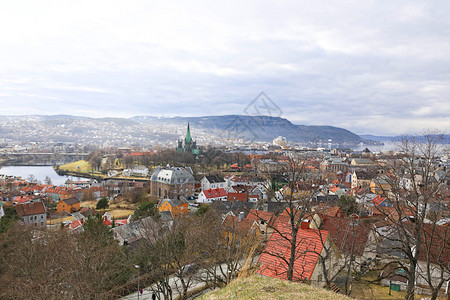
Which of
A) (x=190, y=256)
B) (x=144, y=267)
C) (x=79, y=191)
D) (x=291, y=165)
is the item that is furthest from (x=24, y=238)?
(x=79, y=191)

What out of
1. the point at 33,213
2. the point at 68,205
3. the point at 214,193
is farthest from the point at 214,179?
the point at 33,213

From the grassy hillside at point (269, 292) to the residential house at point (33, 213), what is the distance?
2552cm

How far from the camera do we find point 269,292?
572 centimetres

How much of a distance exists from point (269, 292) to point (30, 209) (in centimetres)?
2768

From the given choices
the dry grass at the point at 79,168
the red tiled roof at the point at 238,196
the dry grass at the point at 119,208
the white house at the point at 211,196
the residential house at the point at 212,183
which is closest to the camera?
the dry grass at the point at 119,208

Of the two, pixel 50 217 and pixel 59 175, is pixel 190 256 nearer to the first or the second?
pixel 50 217

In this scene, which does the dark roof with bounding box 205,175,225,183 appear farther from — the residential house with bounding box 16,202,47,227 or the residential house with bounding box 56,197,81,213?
the residential house with bounding box 16,202,47,227

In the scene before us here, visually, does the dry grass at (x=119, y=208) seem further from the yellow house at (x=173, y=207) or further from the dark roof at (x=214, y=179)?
the dark roof at (x=214, y=179)

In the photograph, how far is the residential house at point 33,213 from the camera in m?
25.7

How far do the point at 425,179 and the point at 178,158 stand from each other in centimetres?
5686

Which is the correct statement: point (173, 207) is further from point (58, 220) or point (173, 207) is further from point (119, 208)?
point (58, 220)

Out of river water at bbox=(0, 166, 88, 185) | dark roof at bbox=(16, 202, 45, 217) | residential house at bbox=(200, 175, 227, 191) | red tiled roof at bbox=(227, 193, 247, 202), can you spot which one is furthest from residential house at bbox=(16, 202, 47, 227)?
river water at bbox=(0, 166, 88, 185)

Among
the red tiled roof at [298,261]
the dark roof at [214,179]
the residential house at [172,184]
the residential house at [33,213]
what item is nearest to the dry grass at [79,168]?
the residential house at [172,184]

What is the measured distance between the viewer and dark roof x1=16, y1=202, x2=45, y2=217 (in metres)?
25.7
